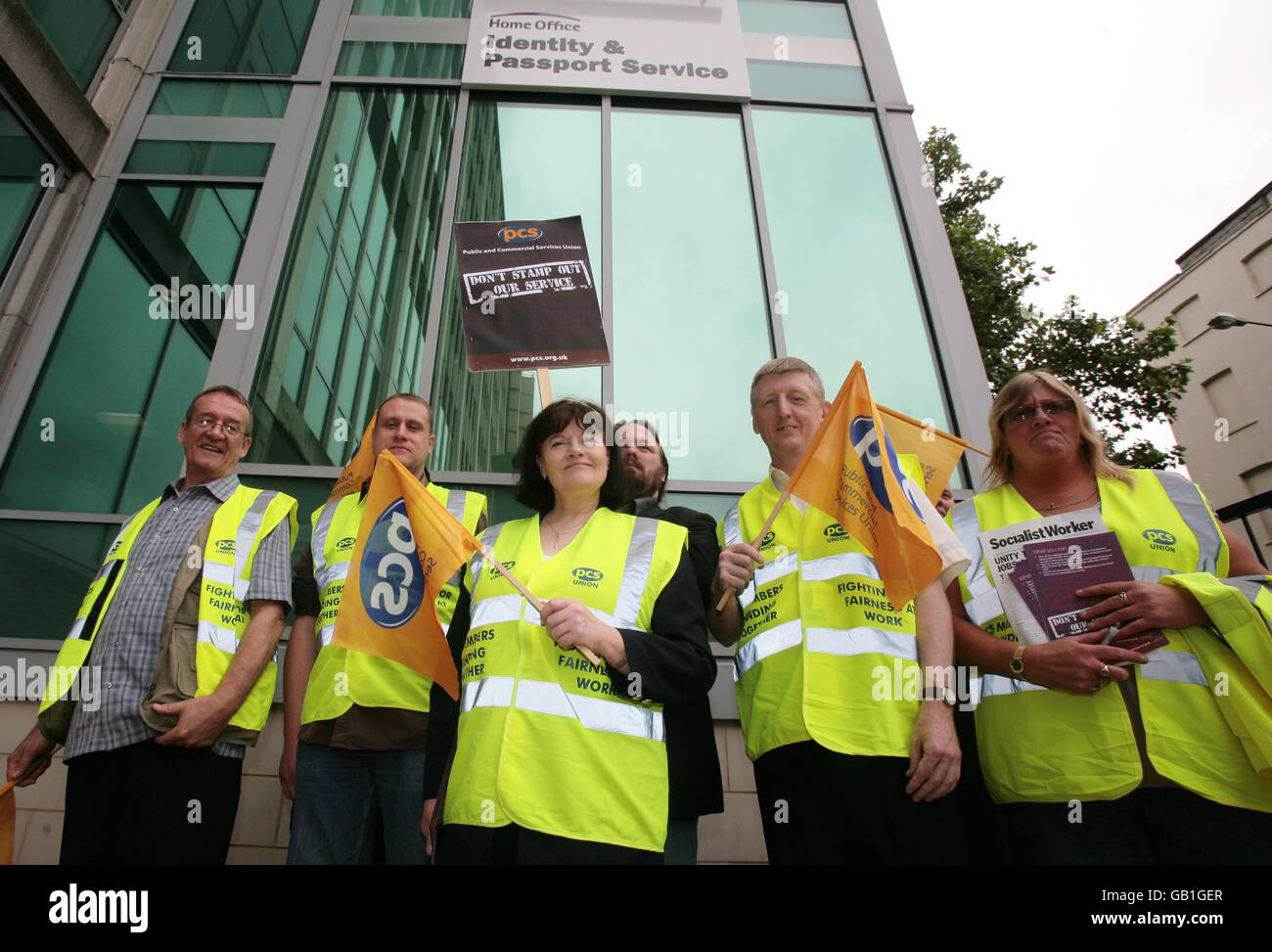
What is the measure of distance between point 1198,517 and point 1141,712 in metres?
0.68

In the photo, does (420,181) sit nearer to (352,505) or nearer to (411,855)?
(352,505)

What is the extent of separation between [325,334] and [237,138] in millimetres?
2224

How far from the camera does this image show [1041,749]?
206 cm

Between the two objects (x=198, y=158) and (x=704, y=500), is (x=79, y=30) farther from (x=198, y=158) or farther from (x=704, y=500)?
(x=704, y=500)

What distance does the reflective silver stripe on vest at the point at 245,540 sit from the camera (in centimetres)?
278

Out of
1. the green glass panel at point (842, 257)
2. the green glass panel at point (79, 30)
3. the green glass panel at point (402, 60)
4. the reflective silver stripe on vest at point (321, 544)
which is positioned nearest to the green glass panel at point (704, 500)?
the green glass panel at point (842, 257)

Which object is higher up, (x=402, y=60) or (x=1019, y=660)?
(x=402, y=60)

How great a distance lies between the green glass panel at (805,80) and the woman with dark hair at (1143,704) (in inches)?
231

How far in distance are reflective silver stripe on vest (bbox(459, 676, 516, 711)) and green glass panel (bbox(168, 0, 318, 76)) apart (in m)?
7.05

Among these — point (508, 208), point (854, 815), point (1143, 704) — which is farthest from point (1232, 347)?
point (854, 815)

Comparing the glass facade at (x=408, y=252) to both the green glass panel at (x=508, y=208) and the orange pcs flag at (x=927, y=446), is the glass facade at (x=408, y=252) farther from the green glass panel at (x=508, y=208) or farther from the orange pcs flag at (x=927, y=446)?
the orange pcs flag at (x=927, y=446)

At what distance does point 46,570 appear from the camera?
447cm

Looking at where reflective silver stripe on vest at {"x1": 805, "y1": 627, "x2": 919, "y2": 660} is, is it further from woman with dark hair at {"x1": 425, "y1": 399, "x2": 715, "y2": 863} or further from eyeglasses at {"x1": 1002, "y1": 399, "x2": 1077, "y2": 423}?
eyeglasses at {"x1": 1002, "y1": 399, "x2": 1077, "y2": 423}
